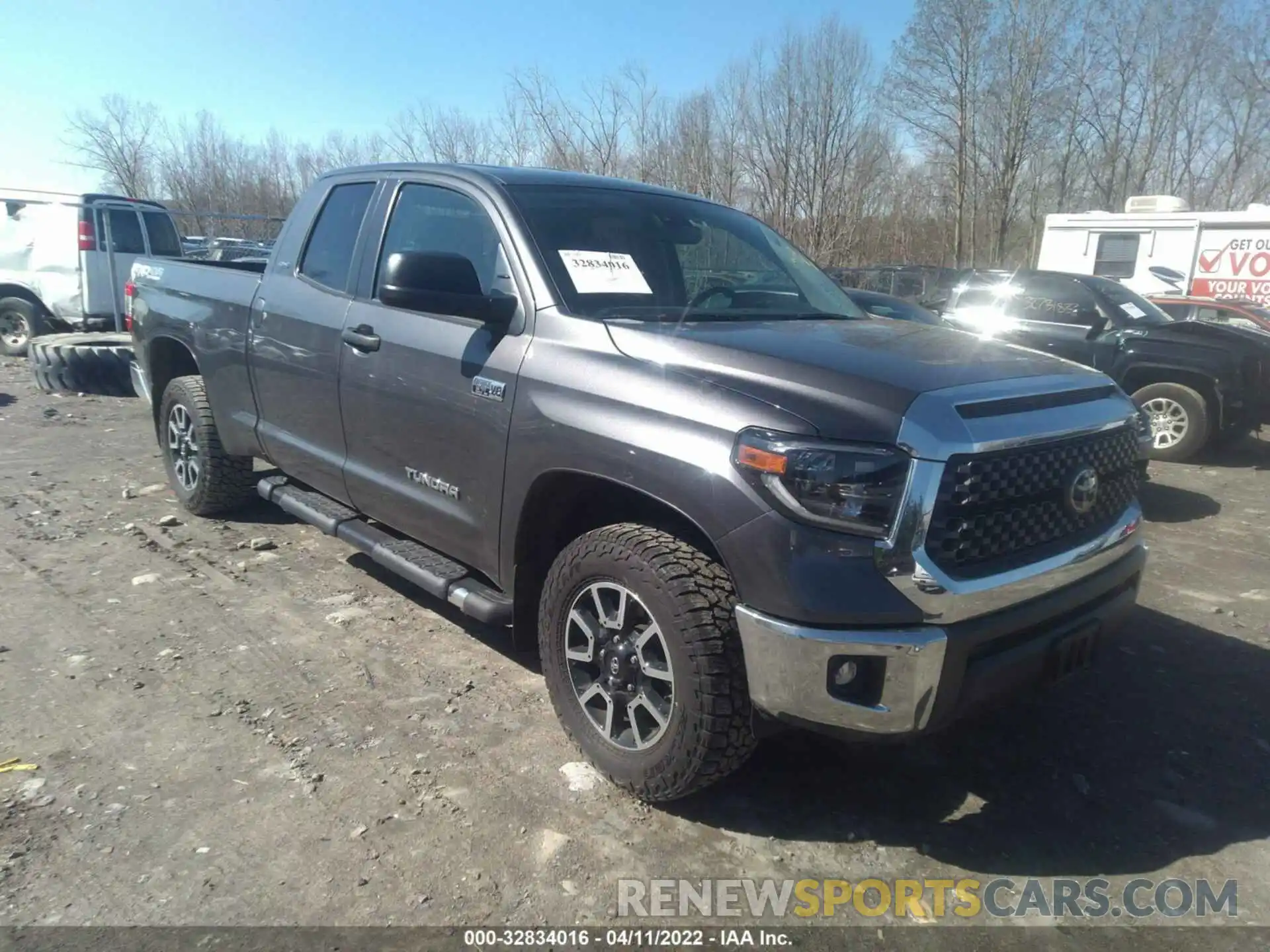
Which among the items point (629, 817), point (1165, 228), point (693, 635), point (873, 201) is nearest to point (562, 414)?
point (693, 635)

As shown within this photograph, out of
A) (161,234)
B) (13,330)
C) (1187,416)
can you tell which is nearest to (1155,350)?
(1187,416)

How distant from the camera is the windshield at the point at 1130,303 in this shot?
8969mm

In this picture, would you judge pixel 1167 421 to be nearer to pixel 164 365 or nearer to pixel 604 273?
pixel 604 273

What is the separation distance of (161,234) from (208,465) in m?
9.56

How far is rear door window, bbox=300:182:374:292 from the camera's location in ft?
13.9

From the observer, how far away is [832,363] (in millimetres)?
2691

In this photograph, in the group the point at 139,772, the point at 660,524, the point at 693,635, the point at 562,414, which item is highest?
the point at 562,414

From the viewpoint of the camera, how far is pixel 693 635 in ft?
8.39

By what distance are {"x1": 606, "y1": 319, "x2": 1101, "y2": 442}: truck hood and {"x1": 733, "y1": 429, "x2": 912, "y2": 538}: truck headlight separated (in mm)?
63

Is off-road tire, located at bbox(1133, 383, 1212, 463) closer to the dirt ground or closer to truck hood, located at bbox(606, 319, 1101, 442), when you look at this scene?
the dirt ground

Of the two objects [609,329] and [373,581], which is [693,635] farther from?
[373,581]

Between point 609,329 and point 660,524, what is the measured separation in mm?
679

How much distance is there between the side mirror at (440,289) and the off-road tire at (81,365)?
8.52 metres

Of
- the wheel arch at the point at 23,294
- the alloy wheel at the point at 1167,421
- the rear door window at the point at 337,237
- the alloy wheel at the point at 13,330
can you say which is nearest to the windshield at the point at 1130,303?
the alloy wheel at the point at 1167,421
